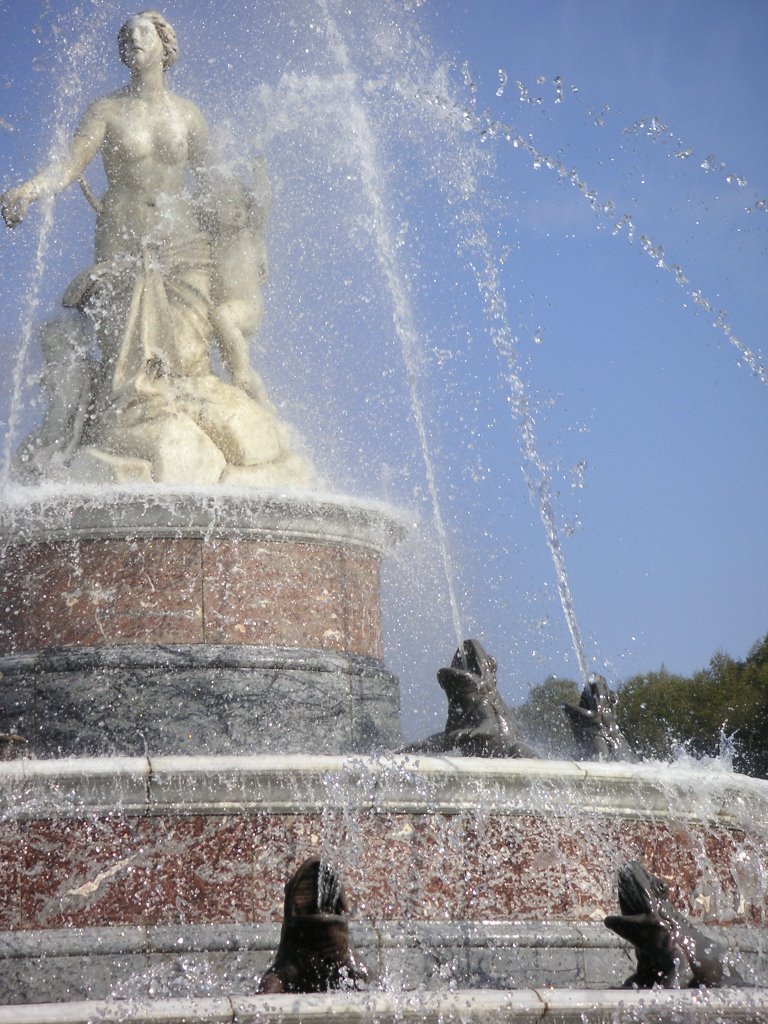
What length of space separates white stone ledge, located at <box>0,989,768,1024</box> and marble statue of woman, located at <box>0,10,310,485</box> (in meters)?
5.90

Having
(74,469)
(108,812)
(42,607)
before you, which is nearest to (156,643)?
(42,607)

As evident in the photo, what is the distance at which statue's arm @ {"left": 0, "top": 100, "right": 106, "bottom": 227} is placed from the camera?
1055 cm

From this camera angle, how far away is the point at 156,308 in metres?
10.9

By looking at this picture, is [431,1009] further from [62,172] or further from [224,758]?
[62,172]

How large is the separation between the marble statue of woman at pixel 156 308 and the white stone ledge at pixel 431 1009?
19.4 ft

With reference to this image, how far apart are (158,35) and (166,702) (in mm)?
5845

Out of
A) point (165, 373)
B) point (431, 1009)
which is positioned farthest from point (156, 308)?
point (431, 1009)

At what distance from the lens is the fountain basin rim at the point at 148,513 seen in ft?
30.3

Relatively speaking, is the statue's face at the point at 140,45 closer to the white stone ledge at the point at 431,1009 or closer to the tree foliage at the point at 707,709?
the white stone ledge at the point at 431,1009

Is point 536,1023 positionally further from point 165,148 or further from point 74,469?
point 165,148

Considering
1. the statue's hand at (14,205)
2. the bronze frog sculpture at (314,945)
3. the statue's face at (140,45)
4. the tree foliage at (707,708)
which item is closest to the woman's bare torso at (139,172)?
the statue's face at (140,45)

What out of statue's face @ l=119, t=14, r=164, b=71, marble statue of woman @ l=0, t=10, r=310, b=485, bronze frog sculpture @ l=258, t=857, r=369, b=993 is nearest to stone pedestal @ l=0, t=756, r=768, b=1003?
bronze frog sculpture @ l=258, t=857, r=369, b=993

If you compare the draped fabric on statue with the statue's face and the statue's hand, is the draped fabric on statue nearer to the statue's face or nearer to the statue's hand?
the statue's hand

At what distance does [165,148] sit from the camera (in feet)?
36.7
